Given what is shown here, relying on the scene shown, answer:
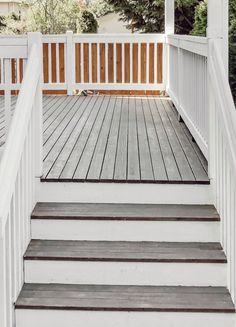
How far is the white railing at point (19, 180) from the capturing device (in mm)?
3283

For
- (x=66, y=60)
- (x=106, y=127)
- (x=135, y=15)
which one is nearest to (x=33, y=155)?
(x=106, y=127)

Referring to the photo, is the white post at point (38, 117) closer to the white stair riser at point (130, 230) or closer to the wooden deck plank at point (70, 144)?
the wooden deck plank at point (70, 144)

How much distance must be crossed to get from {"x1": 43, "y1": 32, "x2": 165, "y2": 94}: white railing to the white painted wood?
592cm

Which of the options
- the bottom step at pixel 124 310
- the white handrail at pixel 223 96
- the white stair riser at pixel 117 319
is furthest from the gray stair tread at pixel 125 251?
the white handrail at pixel 223 96

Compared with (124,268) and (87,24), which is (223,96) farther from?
(87,24)

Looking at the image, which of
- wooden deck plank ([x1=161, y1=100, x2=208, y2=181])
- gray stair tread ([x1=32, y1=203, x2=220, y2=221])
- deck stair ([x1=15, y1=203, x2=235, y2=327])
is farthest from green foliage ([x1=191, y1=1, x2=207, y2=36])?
deck stair ([x1=15, y1=203, x2=235, y2=327])

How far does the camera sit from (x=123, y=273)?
3871 millimetres

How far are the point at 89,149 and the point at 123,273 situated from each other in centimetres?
193

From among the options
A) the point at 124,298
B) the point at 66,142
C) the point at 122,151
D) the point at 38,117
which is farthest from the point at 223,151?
the point at 66,142

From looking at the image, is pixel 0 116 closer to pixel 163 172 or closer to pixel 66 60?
pixel 66 60

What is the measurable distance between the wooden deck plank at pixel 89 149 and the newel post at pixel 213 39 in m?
0.89

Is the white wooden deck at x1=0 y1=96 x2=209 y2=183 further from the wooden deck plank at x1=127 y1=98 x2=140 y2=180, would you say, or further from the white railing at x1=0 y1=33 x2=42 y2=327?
the white railing at x1=0 y1=33 x2=42 y2=327

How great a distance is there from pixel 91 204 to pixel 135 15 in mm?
14561

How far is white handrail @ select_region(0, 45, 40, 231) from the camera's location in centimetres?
328
